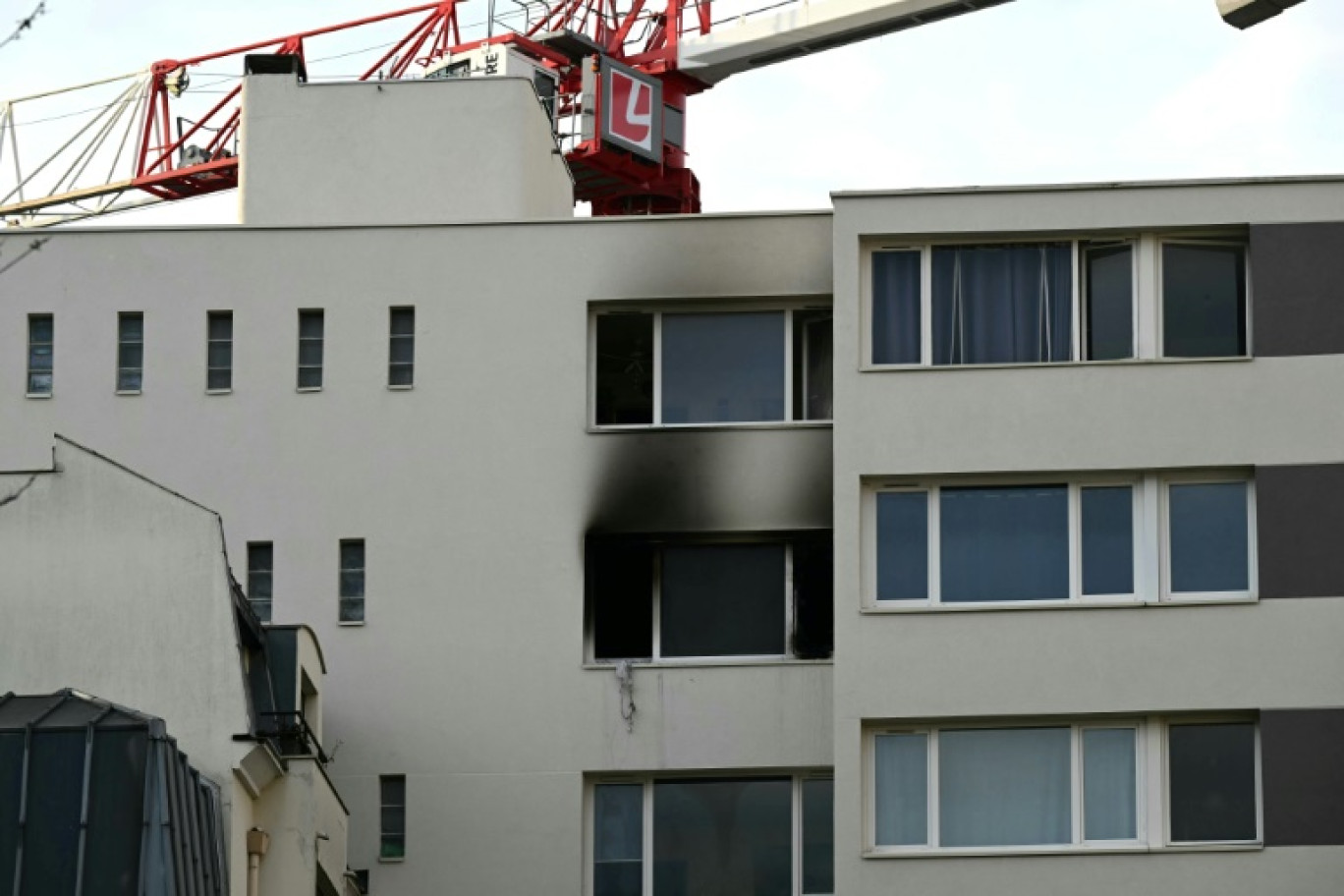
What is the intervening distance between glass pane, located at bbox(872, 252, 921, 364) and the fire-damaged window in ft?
9.91

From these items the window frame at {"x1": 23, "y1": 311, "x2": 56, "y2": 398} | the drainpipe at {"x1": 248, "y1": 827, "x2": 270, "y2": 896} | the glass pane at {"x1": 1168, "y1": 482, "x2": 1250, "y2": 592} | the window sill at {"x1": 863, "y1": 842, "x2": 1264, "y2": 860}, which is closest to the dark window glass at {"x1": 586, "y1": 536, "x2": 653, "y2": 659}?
the window sill at {"x1": 863, "y1": 842, "x2": 1264, "y2": 860}

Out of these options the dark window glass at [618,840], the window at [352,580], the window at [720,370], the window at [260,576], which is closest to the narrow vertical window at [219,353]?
the window at [260,576]

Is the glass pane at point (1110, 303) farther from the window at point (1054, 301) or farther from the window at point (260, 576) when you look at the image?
the window at point (260, 576)

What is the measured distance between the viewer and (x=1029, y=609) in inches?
1531

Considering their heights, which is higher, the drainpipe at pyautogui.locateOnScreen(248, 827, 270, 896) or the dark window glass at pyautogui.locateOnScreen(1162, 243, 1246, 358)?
the dark window glass at pyautogui.locateOnScreen(1162, 243, 1246, 358)

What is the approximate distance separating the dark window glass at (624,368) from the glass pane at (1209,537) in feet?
26.5

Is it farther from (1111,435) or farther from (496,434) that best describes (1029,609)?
(496,434)

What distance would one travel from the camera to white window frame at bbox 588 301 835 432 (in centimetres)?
4278

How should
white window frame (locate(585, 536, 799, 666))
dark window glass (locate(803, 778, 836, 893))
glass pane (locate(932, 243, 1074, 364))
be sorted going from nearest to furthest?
glass pane (locate(932, 243, 1074, 364))
dark window glass (locate(803, 778, 836, 893))
white window frame (locate(585, 536, 799, 666))

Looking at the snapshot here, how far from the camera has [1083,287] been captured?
133ft

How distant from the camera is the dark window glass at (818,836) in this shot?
4106 cm

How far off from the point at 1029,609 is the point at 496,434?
8624 mm

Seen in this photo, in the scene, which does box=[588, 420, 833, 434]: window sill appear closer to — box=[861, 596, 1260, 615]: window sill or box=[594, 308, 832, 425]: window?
box=[594, 308, 832, 425]: window

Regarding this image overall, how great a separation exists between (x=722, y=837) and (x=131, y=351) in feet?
37.1
